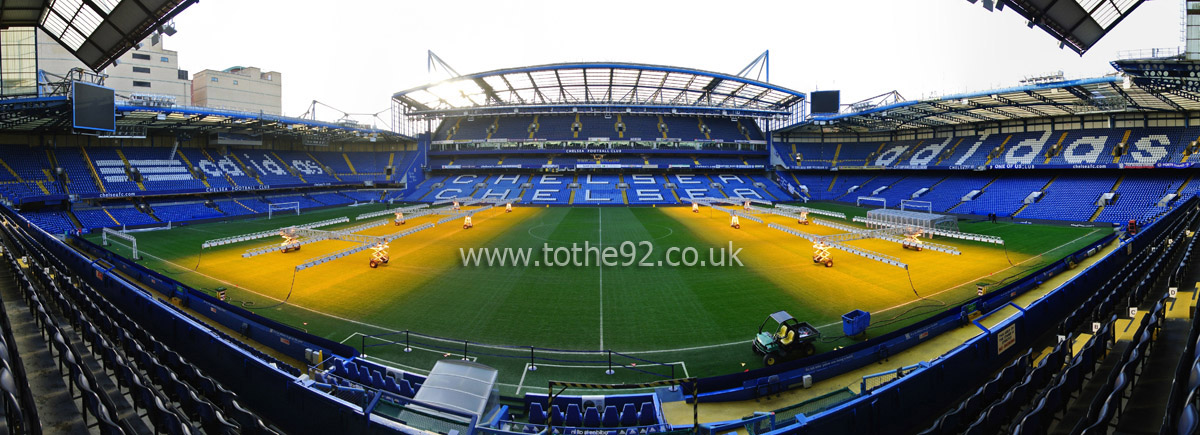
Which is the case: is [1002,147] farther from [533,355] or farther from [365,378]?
Result: [365,378]

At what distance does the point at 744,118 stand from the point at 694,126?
10610 mm

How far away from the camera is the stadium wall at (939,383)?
748cm

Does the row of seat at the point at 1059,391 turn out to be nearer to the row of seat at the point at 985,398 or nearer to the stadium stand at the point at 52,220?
the row of seat at the point at 985,398

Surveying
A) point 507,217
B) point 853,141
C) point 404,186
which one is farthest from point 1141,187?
point 404,186

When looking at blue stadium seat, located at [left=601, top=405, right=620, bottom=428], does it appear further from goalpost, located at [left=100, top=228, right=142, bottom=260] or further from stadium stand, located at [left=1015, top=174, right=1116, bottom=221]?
stadium stand, located at [left=1015, top=174, right=1116, bottom=221]

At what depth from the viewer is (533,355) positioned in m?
12.8

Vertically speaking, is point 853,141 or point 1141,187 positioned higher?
point 853,141

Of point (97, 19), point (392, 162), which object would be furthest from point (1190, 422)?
point (392, 162)

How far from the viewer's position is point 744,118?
268 ft

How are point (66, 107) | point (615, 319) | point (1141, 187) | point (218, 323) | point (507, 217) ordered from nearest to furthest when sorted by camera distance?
1. point (218, 323)
2. point (615, 319)
3. point (66, 107)
4. point (1141, 187)
5. point (507, 217)

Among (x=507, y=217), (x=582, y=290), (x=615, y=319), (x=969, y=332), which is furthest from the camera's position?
(x=507, y=217)

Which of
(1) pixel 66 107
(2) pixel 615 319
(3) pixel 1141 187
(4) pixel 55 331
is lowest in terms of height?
(2) pixel 615 319

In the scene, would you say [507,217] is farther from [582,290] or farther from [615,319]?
[615,319]

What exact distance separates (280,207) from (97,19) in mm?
39653
